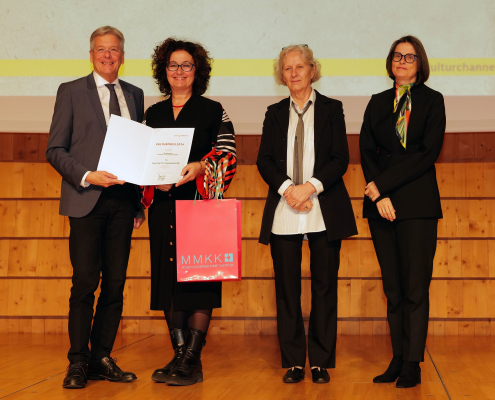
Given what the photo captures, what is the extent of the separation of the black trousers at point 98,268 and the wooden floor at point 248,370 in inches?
8.1

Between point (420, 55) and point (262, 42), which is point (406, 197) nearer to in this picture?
point (420, 55)

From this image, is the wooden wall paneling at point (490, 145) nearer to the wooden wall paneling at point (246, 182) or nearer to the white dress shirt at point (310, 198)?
the wooden wall paneling at point (246, 182)

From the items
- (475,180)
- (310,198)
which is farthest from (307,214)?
(475,180)

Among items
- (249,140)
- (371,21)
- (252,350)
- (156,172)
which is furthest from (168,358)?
(371,21)

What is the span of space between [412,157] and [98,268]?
154 cm

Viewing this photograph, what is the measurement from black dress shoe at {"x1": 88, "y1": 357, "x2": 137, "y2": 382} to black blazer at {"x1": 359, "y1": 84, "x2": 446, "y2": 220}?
138cm

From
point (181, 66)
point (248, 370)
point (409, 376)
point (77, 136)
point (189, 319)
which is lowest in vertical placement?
point (248, 370)

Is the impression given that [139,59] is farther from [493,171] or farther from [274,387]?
[493,171]

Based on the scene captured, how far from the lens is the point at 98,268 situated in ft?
8.41

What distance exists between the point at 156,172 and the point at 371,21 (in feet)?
6.51

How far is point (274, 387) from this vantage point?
2.48m

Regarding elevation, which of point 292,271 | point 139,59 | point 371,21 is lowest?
point 292,271

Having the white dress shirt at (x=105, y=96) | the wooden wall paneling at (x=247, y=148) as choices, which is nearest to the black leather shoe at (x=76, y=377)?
the white dress shirt at (x=105, y=96)

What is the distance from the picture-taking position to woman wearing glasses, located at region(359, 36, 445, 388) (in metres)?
2.46
